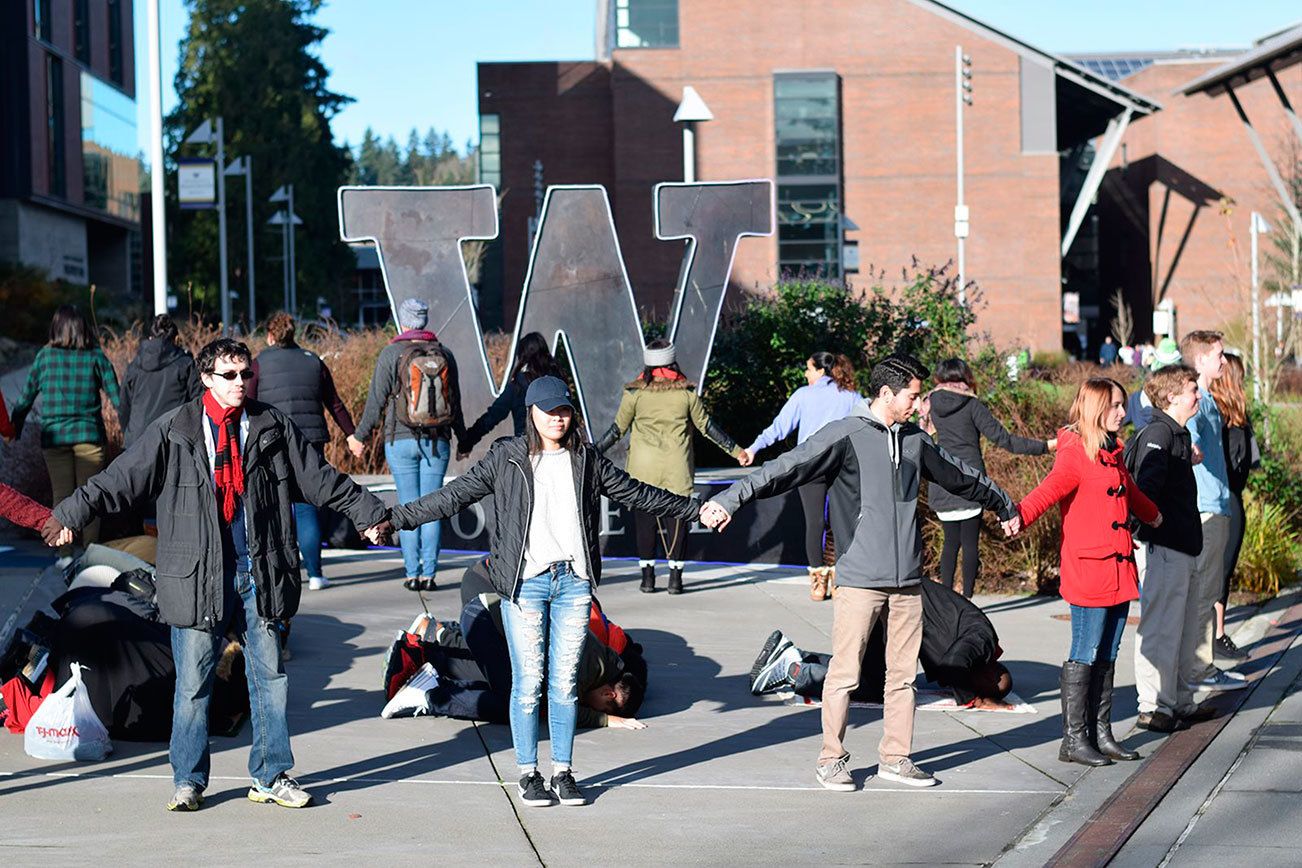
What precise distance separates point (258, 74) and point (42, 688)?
60500 millimetres

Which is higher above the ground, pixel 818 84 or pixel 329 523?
pixel 818 84

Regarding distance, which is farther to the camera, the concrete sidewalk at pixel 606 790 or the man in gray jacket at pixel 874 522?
the man in gray jacket at pixel 874 522

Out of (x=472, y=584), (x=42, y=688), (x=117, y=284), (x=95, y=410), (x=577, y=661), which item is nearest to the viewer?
(x=577, y=661)

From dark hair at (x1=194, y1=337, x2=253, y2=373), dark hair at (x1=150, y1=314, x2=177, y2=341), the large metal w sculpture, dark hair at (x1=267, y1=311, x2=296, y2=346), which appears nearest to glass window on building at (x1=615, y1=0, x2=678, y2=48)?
the large metal w sculpture

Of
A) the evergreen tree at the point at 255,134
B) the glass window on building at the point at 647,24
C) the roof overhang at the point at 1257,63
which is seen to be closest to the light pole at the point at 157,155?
the roof overhang at the point at 1257,63

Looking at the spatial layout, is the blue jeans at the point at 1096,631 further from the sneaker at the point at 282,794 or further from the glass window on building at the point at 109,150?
the glass window on building at the point at 109,150

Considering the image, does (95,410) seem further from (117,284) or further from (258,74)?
(258,74)

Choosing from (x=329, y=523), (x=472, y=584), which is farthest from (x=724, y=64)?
(x=472, y=584)

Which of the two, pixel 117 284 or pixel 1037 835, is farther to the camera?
pixel 117 284

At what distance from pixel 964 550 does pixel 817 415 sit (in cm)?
145

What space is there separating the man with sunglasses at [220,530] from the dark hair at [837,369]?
5.74m

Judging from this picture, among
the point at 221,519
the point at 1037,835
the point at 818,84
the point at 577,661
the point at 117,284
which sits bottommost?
the point at 1037,835

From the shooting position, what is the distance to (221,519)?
5625 millimetres

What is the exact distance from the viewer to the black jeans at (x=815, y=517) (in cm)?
1075
